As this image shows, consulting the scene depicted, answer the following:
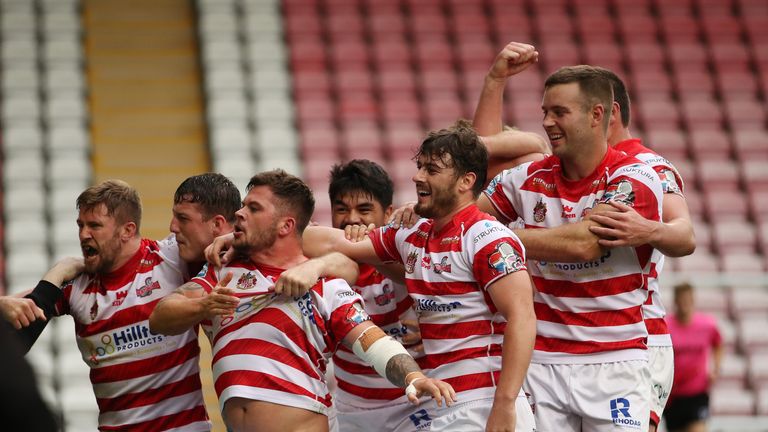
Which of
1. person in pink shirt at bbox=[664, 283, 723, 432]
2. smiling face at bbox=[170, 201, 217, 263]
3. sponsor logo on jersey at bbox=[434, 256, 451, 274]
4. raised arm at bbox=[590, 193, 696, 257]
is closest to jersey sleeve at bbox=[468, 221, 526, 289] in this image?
sponsor logo on jersey at bbox=[434, 256, 451, 274]

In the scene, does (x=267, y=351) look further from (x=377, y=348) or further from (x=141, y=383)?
(x=141, y=383)

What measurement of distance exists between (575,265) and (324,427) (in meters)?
1.17

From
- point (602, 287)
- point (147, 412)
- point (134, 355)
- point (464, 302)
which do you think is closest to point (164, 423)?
point (147, 412)

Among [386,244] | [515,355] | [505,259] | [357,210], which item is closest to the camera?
[515,355]

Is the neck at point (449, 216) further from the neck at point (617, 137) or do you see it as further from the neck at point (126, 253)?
the neck at point (126, 253)

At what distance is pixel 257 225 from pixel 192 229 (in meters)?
0.47

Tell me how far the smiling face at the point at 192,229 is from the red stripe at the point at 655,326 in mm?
1958

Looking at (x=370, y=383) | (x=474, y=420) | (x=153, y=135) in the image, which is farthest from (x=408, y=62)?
(x=474, y=420)

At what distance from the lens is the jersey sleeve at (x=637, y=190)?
14.4 feet

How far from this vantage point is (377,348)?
428cm

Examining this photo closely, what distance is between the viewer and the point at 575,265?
450cm

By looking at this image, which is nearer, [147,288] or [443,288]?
[443,288]

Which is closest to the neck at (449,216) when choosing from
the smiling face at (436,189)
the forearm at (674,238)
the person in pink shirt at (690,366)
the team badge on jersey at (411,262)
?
the smiling face at (436,189)

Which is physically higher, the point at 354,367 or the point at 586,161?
the point at 586,161
